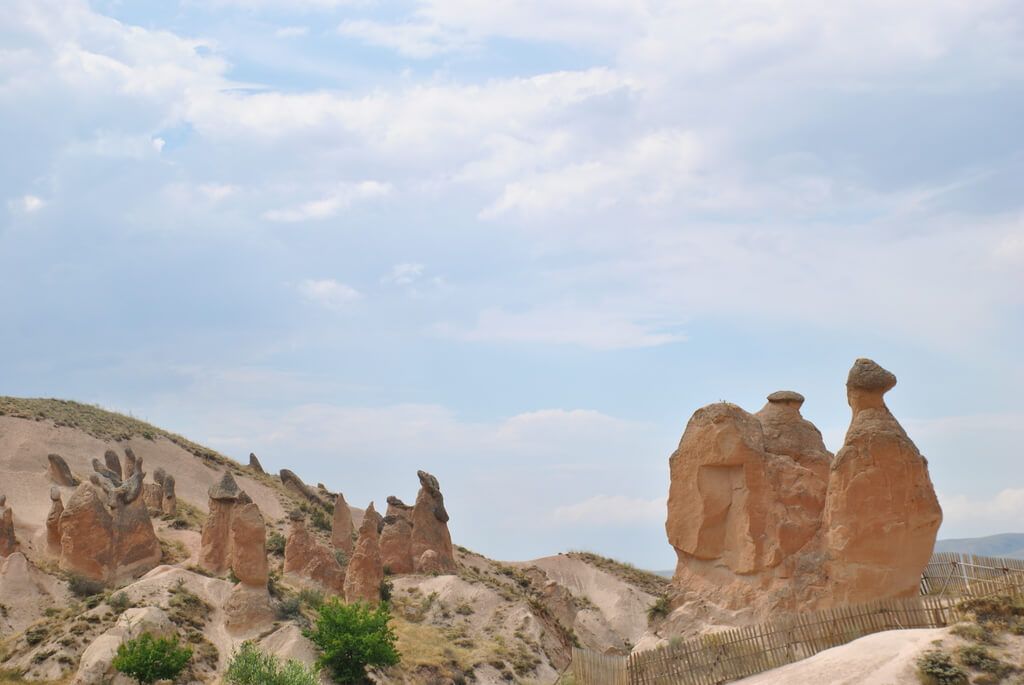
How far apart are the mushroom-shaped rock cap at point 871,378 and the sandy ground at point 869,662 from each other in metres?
5.45

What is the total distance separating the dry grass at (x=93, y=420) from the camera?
208 feet

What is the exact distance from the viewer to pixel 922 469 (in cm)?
2288

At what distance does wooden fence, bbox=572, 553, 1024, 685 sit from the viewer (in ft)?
71.5

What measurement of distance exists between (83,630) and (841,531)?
21.6 m

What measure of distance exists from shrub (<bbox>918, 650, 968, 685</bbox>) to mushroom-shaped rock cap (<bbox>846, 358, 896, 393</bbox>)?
20.8 feet

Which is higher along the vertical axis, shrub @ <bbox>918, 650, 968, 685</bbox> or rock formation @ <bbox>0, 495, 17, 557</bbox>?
rock formation @ <bbox>0, 495, 17, 557</bbox>

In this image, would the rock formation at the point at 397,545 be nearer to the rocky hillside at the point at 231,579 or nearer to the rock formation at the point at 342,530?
the rocky hillside at the point at 231,579

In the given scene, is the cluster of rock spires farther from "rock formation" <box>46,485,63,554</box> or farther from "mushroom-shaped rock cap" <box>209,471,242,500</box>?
"rock formation" <box>46,485,63,554</box>

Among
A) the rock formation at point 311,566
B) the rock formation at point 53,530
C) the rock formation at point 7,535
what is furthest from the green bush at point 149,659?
the rock formation at point 7,535

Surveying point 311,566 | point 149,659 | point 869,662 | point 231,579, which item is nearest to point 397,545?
point 311,566

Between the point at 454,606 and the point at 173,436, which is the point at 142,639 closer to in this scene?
the point at 454,606

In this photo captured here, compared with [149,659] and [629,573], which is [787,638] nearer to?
[149,659]

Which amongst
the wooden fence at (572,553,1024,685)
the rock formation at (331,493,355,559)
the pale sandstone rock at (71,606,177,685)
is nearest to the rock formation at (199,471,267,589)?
the pale sandstone rock at (71,606,177,685)

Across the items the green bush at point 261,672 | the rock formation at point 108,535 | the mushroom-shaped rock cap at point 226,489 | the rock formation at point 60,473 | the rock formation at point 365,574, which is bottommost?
the green bush at point 261,672
